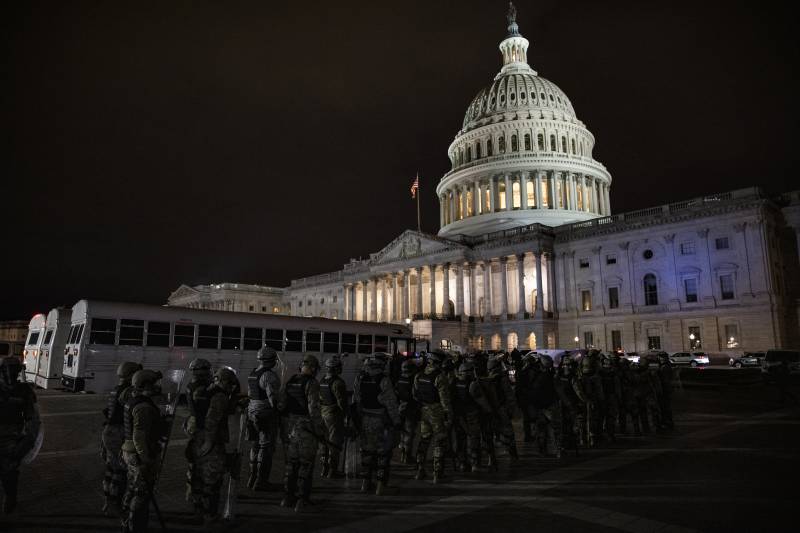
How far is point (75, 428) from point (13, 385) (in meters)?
9.59

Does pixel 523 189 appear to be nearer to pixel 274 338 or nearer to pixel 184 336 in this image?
pixel 274 338

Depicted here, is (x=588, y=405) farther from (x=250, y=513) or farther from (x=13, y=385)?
(x=13, y=385)

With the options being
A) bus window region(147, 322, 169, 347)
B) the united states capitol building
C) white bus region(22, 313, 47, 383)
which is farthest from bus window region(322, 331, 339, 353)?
the united states capitol building

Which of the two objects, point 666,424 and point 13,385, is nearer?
point 13,385

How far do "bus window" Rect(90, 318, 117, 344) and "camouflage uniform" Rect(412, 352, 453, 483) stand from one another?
52.5 ft

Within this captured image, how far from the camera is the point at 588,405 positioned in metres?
14.3

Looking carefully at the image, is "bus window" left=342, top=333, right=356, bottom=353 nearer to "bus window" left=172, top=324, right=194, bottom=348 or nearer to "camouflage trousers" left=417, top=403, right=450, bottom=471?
"bus window" left=172, top=324, right=194, bottom=348

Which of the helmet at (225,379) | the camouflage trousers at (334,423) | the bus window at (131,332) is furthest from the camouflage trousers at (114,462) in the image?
the bus window at (131,332)

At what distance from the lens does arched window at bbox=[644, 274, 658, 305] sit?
5584 centimetres

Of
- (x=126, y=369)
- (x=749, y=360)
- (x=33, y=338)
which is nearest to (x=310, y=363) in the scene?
(x=126, y=369)

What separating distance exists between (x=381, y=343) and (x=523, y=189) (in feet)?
174

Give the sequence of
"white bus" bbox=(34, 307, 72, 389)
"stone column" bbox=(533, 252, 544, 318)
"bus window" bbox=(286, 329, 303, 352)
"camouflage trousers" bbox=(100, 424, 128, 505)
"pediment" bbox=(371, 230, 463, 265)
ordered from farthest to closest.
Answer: "pediment" bbox=(371, 230, 463, 265) → "stone column" bbox=(533, 252, 544, 318) → "bus window" bbox=(286, 329, 303, 352) → "white bus" bbox=(34, 307, 72, 389) → "camouflage trousers" bbox=(100, 424, 128, 505)

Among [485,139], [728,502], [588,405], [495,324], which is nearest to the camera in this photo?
[728,502]

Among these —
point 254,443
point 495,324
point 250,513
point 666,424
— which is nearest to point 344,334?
point 666,424
